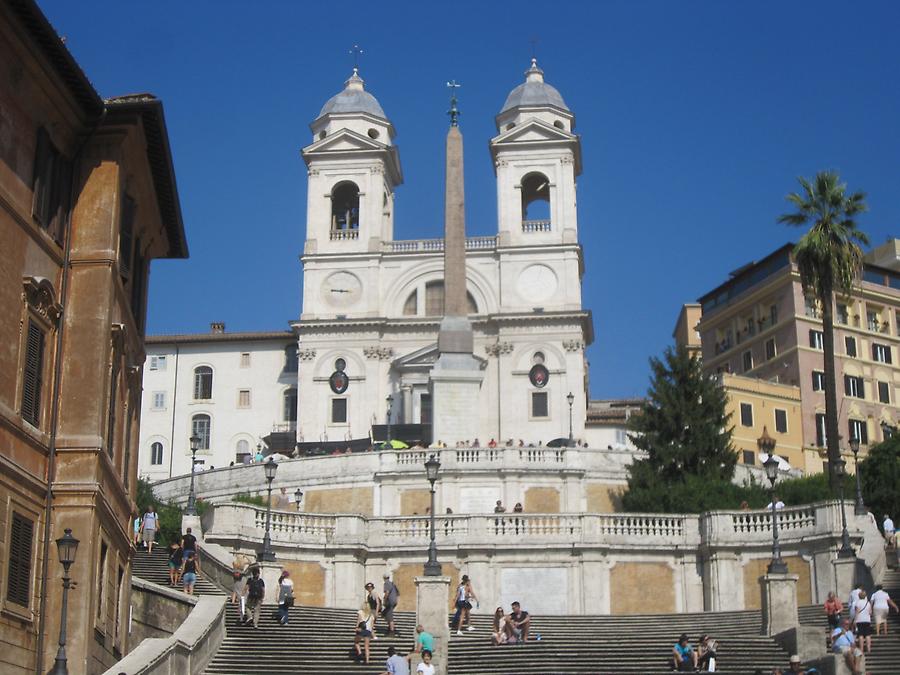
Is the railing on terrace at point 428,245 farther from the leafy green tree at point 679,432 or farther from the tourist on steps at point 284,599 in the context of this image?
the tourist on steps at point 284,599

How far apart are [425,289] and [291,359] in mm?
9308

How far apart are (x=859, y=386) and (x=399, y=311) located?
2755 centimetres

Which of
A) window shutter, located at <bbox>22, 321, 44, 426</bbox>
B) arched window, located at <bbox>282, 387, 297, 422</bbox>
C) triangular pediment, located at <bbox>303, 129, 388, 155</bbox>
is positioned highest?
triangular pediment, located at <bbox>303, 129, 388, 155</bbox>

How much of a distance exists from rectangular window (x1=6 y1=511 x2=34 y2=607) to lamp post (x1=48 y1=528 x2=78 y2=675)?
737 mm

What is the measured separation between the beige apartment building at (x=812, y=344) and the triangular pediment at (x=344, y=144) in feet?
81.2

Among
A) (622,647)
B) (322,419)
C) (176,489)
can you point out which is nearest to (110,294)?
(622,647)

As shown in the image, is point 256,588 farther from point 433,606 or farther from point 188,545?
point 188,545

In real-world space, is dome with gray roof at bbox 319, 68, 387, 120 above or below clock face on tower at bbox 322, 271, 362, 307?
above

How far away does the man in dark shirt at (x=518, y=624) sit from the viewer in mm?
33750

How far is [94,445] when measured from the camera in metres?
27.1

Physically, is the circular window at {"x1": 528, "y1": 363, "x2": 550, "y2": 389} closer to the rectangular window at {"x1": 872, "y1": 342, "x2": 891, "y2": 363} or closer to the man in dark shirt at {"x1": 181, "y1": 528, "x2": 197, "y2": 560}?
the rectangular window at {"x1": 872, "y1": 342, "x2": 891, "y2": 363}

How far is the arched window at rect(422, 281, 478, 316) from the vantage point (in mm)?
92625

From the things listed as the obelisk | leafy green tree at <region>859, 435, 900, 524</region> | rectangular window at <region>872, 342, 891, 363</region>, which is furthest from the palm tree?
rectangular window at <region>872, 342, 891, 363</region>

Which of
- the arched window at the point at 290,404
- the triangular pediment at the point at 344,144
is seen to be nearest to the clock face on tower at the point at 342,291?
the arched window at the point at 290,404
